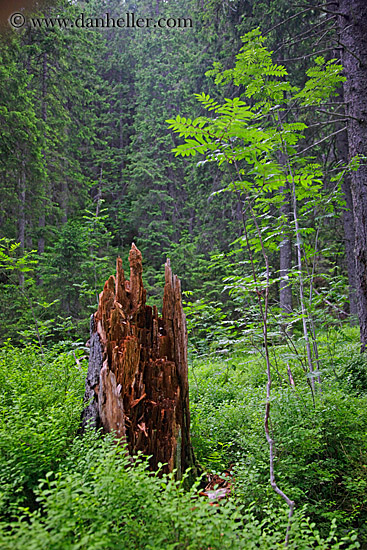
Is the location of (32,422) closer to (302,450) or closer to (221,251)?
(302,450)

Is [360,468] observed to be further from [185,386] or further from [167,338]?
[167,338]

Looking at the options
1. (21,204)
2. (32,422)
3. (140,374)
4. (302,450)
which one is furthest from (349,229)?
(21,204)

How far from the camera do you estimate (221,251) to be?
14.1 metres

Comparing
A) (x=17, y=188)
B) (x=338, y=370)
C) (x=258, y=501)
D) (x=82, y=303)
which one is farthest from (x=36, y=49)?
(x=258, y=501)

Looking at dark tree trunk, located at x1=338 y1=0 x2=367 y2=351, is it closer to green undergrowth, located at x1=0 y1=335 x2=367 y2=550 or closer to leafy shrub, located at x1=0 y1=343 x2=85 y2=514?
green undergrowth, located at x1=0 y1=335 x2=367 y2=550

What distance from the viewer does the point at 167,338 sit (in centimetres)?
347

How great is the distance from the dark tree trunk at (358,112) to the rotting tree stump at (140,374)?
2.99 meters

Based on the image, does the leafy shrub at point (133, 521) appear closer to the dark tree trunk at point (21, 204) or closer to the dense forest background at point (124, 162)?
the dense forest background at point (124, 162)

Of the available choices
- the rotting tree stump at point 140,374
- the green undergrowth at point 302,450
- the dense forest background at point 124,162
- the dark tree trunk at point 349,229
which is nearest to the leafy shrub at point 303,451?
the green undergrowth at point 302,450

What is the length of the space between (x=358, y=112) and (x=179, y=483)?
5.45 metres

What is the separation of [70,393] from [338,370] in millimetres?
3514

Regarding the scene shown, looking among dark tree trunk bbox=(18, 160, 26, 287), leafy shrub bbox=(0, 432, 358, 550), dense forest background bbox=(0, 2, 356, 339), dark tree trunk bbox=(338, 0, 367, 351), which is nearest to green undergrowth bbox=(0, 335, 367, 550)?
leafy shrub bbox=(0, 432, 358, 550)

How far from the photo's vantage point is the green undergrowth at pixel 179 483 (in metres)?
1.69

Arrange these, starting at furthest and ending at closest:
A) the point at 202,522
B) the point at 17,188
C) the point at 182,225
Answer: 1. the point at 182,225
2. the point at 17,188
3. the point at 202,522
